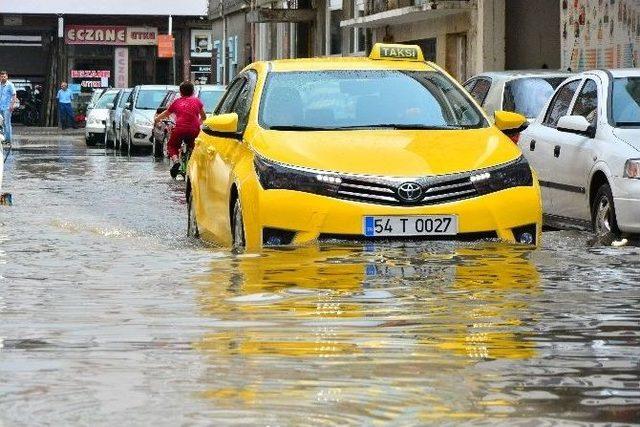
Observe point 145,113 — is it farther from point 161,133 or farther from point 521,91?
point 521,91

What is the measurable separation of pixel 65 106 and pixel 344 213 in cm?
5895

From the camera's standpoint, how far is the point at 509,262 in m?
11.0

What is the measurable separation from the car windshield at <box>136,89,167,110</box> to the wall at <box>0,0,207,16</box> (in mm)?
32296

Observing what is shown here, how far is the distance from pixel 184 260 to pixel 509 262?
1.92m

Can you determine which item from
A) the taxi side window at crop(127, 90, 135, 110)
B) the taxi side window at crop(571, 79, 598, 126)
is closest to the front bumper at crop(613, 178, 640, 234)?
the taxi side window at crop(571, 79, 598, 126)

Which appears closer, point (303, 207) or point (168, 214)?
point (303, 207)

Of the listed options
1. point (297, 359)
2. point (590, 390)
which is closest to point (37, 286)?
point (297, 359)

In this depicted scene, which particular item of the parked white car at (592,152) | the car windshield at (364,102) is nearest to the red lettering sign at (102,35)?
the parked white car at (592,152)

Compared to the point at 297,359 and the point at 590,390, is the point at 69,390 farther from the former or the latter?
the point at 590,390

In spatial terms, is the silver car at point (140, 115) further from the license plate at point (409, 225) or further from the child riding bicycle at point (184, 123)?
the license plate at point (409, 225)

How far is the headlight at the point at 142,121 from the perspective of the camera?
41681mm

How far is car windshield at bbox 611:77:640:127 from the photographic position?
597 inches

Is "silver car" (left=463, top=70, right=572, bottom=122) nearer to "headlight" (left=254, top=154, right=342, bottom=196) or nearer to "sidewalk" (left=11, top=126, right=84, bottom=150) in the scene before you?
"headlight" (left=254, top=154, right=342, bottom=196)

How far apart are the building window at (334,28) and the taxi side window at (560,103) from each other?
38671mm
